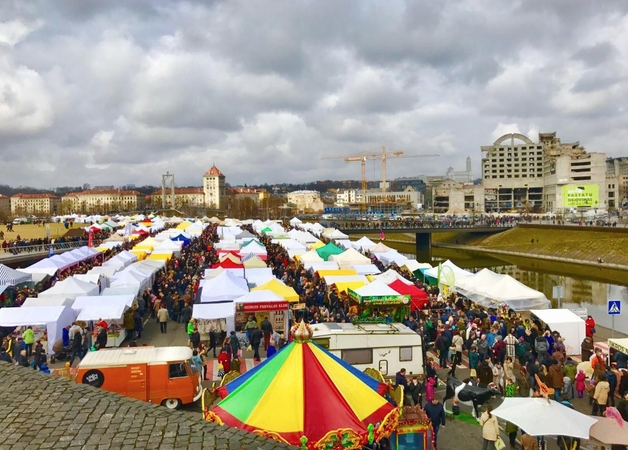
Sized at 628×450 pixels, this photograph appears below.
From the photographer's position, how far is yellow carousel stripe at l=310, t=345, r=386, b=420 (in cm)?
809

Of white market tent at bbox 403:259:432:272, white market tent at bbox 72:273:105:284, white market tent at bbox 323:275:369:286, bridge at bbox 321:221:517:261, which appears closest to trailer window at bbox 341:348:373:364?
white market tent at bbox 323:275:369:286

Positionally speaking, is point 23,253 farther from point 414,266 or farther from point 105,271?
point 414,266

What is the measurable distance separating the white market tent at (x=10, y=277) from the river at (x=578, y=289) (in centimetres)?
2730

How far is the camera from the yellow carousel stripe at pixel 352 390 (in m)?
8.09

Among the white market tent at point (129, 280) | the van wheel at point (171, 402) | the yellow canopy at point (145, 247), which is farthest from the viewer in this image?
the yellow canopy at point (145, 247)

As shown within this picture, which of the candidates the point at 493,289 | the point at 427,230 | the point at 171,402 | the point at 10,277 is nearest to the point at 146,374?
the point at 171,402

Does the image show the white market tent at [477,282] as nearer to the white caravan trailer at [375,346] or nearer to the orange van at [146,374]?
the white caravan trailer at [375,346]

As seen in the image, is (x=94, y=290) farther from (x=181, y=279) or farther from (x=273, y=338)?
(x=273, y=338)

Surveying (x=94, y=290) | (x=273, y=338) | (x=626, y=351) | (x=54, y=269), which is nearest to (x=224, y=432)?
(x=273, y=338)

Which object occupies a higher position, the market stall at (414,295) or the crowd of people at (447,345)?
the market stall at (414,295)

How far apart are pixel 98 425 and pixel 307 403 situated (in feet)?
10.3

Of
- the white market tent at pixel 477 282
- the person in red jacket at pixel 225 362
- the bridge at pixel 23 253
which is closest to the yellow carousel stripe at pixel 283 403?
the person in red jacket at pixel 225 362

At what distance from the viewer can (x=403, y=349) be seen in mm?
13242

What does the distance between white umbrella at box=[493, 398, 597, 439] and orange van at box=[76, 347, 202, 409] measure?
7.07 m
